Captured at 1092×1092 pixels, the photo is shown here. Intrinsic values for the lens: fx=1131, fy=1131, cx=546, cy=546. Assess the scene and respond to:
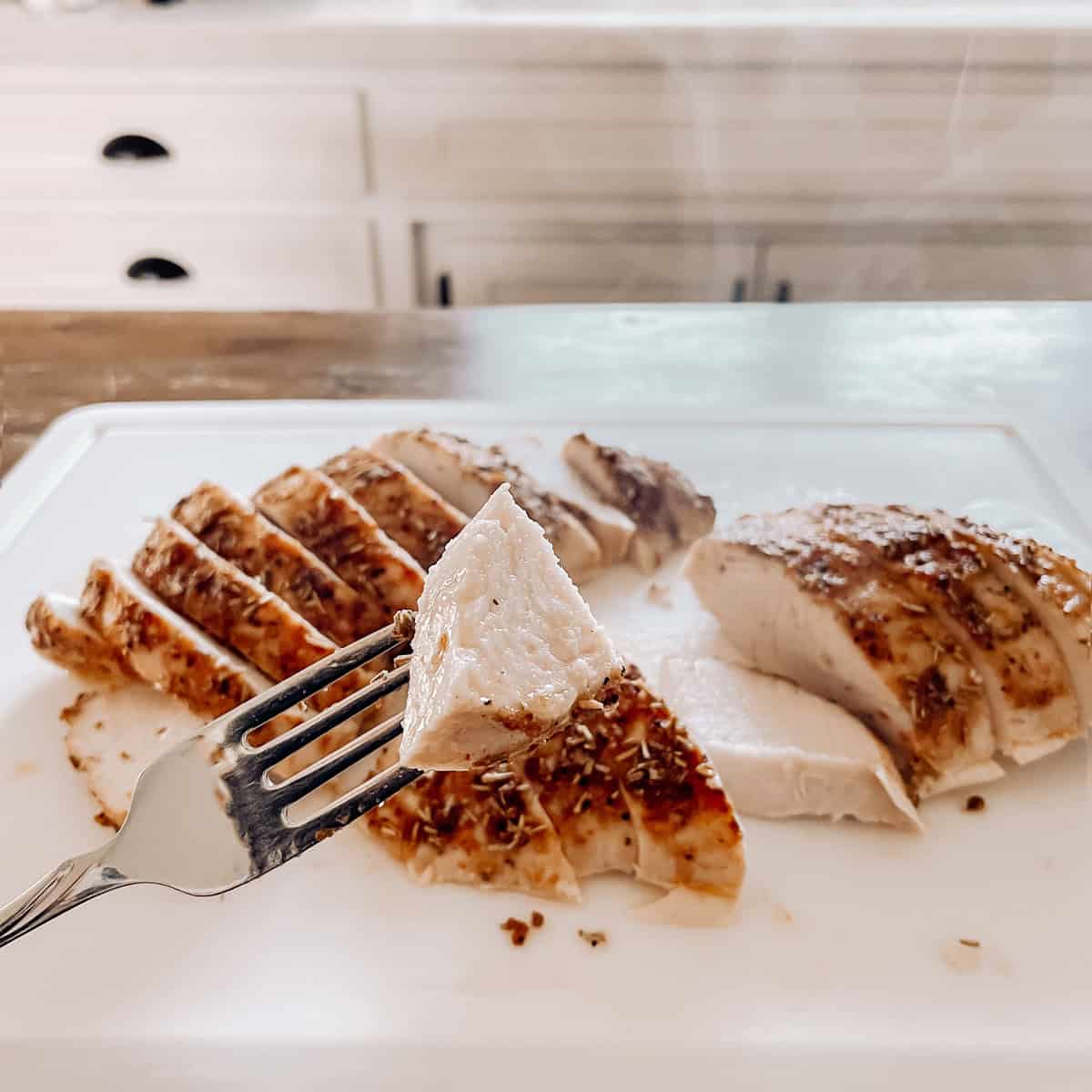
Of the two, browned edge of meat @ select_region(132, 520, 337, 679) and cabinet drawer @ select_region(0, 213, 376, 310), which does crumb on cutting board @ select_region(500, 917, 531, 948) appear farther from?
cabinet drawer @ select_region(0, 213, 376, 310)

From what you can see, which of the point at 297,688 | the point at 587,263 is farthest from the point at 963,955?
the point at 587,263

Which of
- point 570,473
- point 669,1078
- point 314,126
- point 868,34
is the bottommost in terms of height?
point 669,1078

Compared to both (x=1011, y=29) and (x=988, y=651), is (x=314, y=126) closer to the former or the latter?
(x=1011, y=29)

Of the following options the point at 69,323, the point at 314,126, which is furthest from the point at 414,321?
the point at 314,126

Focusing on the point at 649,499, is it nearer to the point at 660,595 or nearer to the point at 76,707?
the point at 660,595

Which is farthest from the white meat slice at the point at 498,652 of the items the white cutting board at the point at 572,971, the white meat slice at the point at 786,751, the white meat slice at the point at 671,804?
the white meat slice at the point at 786,751

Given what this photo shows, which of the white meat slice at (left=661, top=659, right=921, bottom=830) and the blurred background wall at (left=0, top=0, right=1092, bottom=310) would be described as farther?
the blurred background wall at (left=0, top=0, right=1092, bottom=310)

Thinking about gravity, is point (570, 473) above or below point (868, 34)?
below

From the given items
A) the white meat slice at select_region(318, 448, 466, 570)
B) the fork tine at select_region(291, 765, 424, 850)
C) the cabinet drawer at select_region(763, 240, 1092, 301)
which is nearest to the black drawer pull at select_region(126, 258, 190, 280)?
the cabinet drawer at select_region(763, 240, 1092, 301)
